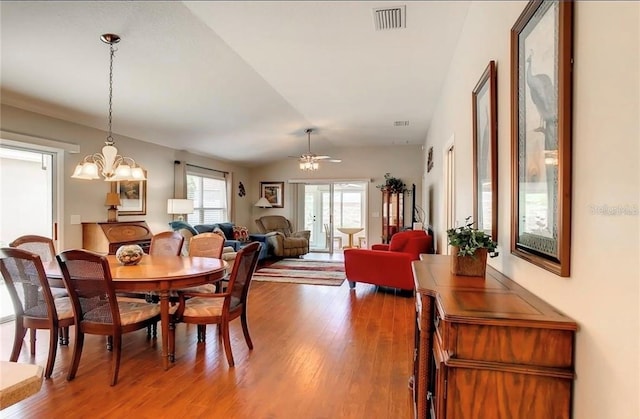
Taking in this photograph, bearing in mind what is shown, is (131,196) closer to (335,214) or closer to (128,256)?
(128,256)

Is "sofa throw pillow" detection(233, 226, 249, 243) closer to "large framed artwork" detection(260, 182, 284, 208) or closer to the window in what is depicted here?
the window

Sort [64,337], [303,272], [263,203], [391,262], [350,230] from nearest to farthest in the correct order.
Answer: [64,337] → [391,262] → [303,272] → [350,230] → [263,203]

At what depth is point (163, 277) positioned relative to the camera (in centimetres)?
250

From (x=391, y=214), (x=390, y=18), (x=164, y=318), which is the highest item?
(x=390, y=18)

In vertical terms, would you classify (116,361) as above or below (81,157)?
below

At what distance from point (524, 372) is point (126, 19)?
3.39 metres

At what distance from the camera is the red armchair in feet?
15.0

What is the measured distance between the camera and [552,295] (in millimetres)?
1275

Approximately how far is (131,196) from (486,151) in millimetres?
5101

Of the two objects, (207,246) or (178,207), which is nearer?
(207,246)

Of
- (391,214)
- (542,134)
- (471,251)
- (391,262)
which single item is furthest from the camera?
(391,214)

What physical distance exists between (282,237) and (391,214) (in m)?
2.52

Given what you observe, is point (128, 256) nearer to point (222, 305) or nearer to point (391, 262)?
point (222, 305)

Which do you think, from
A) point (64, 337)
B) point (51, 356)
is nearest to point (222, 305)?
point (51, 356)
